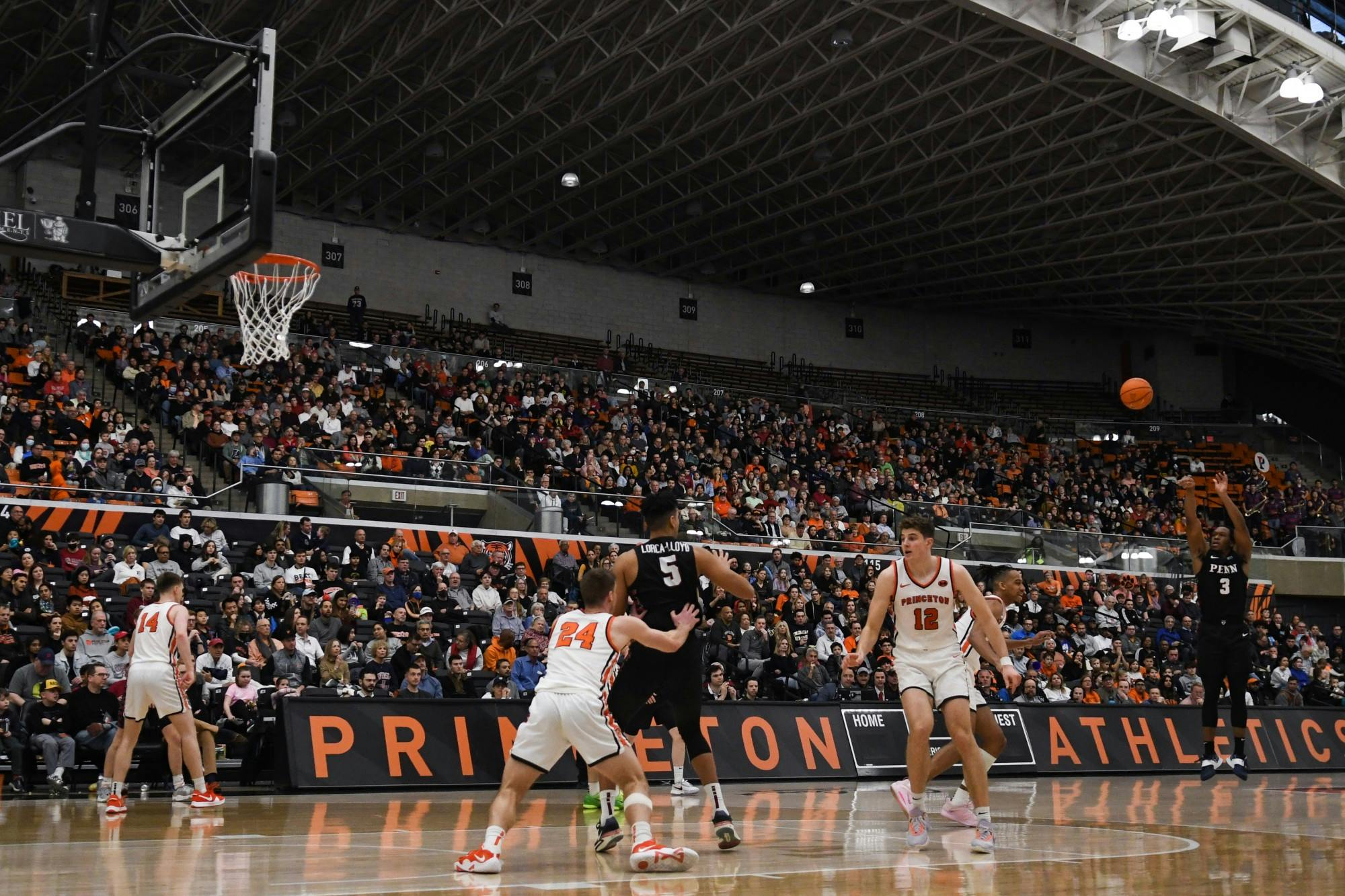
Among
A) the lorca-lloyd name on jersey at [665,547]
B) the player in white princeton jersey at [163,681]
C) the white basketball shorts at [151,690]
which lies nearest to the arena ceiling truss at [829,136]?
the player in white princeton jersey at [163,681]

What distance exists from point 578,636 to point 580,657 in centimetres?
13

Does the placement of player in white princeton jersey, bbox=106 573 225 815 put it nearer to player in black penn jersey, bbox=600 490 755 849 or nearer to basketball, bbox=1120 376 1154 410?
player in black penn jersey, bbox=600 490 755 849

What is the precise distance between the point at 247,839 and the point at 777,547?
17.9 meters

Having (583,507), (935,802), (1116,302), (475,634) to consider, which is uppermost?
(1116,302)

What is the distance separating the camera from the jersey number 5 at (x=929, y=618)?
9258 millimetres

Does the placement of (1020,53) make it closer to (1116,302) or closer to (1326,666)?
(1326,666)

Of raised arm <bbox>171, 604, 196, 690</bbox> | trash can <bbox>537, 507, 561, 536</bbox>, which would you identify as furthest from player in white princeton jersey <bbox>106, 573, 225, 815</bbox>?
trash can <bbox>537, 507, 561, 536</bbox>

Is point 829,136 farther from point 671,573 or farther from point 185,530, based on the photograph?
point 671,573

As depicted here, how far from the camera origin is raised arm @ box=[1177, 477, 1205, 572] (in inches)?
477

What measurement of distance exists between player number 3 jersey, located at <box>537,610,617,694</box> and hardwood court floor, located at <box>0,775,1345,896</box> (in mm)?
1000

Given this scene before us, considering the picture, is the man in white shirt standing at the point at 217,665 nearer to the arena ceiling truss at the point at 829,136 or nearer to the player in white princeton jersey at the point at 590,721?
the player in white princeton jersey at the point at 590,721

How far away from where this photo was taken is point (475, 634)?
64.4ft

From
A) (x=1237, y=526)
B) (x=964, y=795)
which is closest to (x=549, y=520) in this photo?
(x=1237, y=526)

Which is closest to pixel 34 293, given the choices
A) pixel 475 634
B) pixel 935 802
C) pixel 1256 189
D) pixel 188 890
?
pixel 475 634
